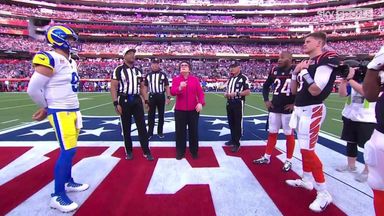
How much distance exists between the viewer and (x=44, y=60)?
116 inches

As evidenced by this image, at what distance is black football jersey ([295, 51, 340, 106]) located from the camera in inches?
120

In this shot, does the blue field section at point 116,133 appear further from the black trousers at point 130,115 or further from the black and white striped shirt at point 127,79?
the black and white striped shirt at point 127,79

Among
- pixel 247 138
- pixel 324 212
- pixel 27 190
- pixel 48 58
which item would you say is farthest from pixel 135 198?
pixel 247 138

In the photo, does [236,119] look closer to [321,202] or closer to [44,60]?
[321,202]

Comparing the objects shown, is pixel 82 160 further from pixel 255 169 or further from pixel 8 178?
pixel 255 169

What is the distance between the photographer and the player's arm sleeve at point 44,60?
9.59 ft

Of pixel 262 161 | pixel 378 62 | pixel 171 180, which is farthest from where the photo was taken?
pixel 262 161

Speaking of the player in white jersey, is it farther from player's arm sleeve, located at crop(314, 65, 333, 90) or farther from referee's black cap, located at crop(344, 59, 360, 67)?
referee's black cap, located at crop(344, 59, 360, 67)

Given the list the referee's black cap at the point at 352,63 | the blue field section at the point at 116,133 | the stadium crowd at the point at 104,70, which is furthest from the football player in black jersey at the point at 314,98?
the stadium crowd at the point at 104,70

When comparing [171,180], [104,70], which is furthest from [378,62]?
[104,70]

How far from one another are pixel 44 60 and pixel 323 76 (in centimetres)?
321

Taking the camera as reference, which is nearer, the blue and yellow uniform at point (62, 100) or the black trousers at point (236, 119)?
the blue and yellow uniform at point (62, 100)

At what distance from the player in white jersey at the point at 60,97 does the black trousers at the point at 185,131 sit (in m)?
2.33

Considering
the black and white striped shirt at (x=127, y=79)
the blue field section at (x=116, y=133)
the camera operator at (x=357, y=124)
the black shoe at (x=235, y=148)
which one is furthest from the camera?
the blue field section at (x=116, y=133)
